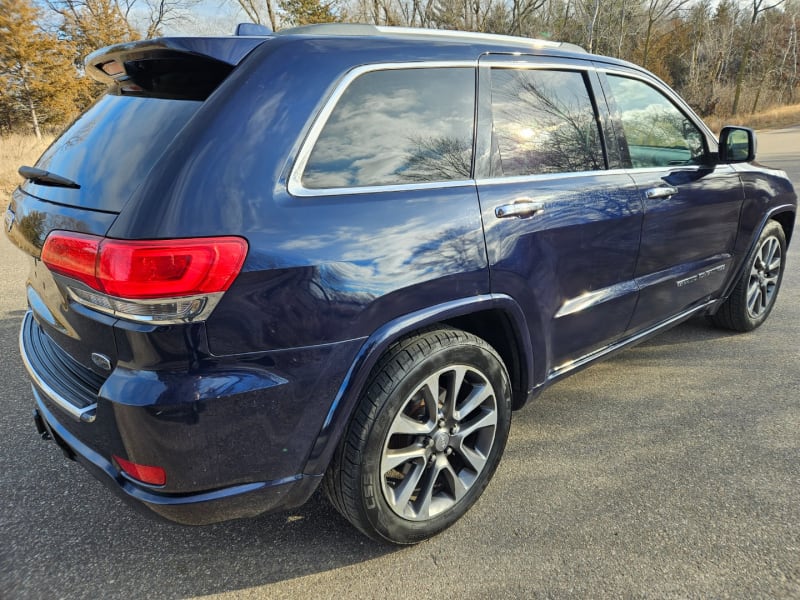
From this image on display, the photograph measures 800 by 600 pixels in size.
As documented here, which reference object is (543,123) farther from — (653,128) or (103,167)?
(103,167)

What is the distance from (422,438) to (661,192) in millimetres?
1896

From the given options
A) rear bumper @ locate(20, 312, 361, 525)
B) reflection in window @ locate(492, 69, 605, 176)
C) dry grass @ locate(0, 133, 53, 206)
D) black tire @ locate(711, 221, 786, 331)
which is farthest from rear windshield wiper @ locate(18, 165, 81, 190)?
dry grass @ locate(0, 133, 53, 206)

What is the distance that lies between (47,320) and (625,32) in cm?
4732

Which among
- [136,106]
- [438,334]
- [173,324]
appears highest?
[136,106]

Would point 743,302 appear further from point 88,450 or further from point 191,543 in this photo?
point 88,450

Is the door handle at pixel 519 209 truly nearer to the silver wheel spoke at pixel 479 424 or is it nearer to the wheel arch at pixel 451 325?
the wheel arch at pixel 451 325

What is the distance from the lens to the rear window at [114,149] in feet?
5.52

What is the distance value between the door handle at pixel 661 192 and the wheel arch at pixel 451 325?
3.79 ft

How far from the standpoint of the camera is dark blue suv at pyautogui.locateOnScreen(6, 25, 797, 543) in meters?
1.57

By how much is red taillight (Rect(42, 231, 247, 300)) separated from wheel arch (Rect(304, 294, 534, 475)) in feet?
1.66

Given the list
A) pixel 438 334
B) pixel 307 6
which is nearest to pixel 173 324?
pixel 438 334

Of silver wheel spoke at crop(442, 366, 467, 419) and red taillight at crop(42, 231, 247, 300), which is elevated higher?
red taillight at crop(42, 231, 247, 300)

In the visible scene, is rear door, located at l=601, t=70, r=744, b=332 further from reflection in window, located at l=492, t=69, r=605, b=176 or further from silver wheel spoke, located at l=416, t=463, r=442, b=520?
silver wheel spoke, located at l=416, t=463, r=442, b=520

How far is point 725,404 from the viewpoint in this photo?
3.14 meters
